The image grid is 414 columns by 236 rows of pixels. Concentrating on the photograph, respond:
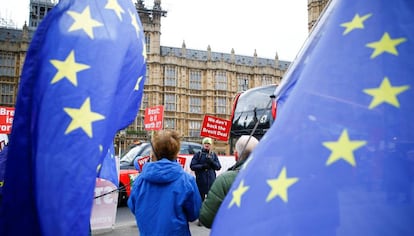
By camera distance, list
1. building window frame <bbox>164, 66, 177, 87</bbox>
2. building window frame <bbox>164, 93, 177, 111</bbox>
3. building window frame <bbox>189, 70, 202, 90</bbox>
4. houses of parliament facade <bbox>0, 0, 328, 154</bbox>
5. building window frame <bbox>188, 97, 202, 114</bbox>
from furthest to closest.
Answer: building window frame <bbox>189, 70, 202, 90</bbox>
building window frame <bbox>188, 97, 202, 114</bbox>
building window frame <bbox>164, 66, 177, 87</bbox>
building window frame <bbox>164, 93, 177, 111</bbox>
houses of parliament facade <bbox>0, 0, 328, 154</bbox>

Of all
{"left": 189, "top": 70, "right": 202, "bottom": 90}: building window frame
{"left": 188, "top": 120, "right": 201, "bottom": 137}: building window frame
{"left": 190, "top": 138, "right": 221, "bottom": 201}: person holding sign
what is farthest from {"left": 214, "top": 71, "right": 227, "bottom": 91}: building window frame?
{"left": 190, "top": 138, "right": 221, "bottom": 201}: person holding sign

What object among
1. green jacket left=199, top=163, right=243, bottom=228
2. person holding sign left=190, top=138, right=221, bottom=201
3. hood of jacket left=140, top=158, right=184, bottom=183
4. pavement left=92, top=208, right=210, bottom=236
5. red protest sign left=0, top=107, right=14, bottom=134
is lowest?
pavement left=92, top=208, right=210, bottom=236

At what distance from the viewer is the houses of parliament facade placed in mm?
35688

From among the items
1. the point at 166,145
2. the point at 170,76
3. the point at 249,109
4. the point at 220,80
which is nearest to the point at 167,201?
the point at 166,145

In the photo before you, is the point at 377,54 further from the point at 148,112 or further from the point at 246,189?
the point at 148,112

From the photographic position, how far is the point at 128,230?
6160 mm

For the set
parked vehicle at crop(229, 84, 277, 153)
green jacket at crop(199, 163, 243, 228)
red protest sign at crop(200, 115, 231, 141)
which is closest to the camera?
green jacket at crop(199, 163, 243, 228)

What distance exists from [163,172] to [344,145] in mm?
1230

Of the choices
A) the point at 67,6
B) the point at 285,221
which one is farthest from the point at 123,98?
the point at 285,221

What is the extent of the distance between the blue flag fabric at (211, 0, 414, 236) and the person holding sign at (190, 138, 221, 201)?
196 inches

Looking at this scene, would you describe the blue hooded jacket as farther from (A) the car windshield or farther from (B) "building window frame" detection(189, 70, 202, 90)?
(B) "building window frame" detection(189, 70, 202, 90)

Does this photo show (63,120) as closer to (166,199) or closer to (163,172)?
(163,172)

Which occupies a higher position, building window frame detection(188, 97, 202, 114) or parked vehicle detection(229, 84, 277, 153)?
building window frame detection(188, 97, 202, 114)

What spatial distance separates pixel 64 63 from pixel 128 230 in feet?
16.1
